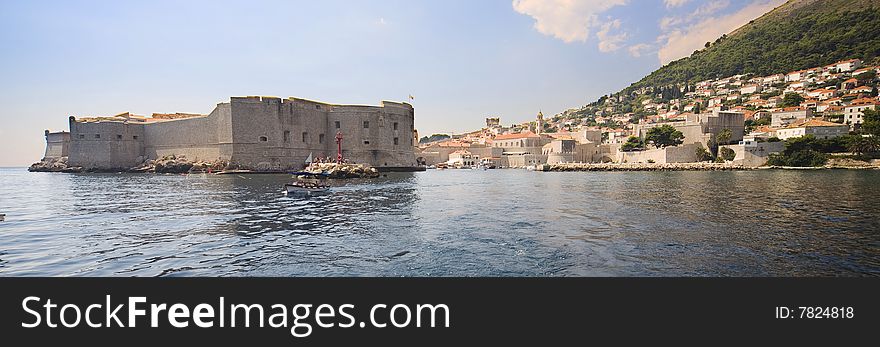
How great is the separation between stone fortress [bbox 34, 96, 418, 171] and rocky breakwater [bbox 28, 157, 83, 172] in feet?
1.84

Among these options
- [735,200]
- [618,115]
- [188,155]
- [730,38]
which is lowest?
[735,200]

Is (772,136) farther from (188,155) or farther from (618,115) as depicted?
(618,115)

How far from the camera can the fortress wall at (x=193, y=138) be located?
34.7 meters

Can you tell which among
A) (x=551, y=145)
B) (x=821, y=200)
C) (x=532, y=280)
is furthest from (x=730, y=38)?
(x=532, y=280)

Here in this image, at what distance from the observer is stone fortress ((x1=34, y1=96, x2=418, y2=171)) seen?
34.5m

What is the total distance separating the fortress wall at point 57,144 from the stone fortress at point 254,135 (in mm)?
5505

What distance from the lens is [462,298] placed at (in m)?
2.94

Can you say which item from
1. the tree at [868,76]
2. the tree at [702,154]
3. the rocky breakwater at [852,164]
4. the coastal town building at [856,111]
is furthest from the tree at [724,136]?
the tree at [868,76]

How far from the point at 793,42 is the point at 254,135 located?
371 feet

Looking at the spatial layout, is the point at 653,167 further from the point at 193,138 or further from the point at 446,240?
the point at 193,138

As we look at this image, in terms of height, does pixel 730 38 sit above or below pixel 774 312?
above

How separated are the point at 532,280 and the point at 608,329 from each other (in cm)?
150

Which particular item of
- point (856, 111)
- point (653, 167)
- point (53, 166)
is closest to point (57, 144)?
point (53, 166)

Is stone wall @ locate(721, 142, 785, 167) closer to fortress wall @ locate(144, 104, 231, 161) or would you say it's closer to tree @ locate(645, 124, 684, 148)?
tree @ locate(645, 124, 684, 148)
